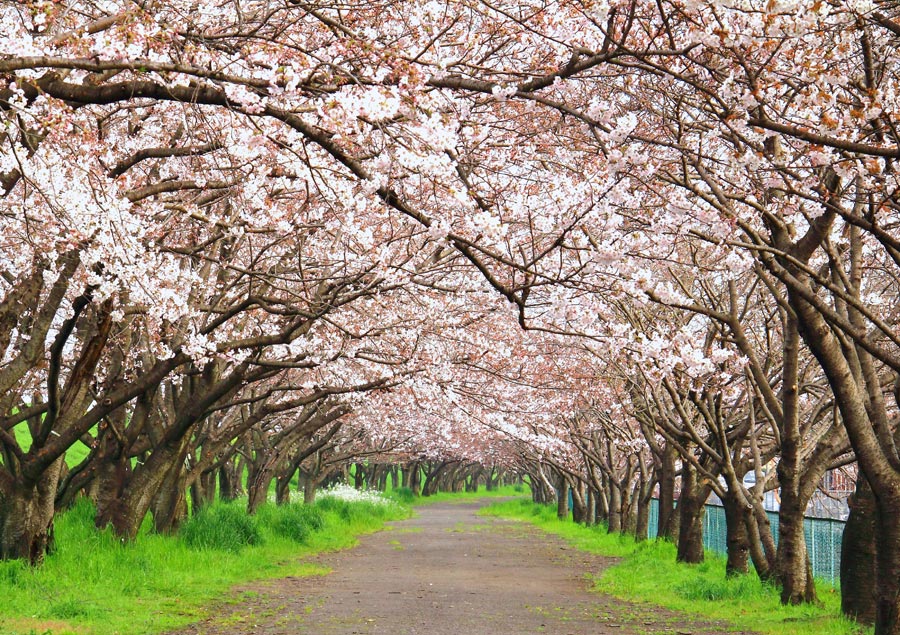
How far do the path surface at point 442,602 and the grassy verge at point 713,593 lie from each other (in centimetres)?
50

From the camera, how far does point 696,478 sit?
18109 millimetres

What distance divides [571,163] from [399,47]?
298 centimetres

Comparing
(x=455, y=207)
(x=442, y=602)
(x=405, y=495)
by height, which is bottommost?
(x=442, y=602)

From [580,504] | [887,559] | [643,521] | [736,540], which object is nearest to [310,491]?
[580,504]

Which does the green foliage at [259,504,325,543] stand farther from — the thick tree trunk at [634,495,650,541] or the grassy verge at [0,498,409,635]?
the thick tree trunk at [634,495,650,541]

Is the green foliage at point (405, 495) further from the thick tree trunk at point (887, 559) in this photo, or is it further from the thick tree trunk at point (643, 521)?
the thick tree trunk at point (887, 559)

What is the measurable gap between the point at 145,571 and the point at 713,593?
804 centimetres

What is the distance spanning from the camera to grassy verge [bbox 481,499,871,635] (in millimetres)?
10398

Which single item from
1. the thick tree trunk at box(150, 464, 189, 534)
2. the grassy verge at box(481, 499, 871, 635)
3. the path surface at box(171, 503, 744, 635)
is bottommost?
the path surface at box(171, 503, 744, 635)

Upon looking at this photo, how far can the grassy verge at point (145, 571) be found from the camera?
9.37m

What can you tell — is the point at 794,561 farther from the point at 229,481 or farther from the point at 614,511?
the point at 229,481

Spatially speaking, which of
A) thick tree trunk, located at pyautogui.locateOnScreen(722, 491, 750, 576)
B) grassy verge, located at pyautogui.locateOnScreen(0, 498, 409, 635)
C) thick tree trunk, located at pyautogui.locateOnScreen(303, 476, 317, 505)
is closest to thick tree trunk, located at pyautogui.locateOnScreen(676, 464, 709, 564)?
thick tree trunk, located at pyautogui.locateOnScreen(722, 491, 750, 576)

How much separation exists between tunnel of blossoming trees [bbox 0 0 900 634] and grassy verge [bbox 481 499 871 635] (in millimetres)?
446

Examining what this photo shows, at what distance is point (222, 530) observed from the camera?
1738cm
